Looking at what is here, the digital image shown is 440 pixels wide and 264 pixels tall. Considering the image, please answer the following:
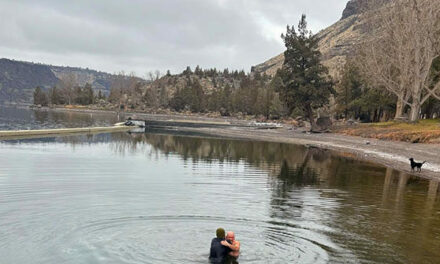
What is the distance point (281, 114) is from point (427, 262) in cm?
13972

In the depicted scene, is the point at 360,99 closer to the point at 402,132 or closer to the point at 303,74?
the point at 303,74

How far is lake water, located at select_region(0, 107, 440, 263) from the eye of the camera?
1413cm

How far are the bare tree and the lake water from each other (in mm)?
38306

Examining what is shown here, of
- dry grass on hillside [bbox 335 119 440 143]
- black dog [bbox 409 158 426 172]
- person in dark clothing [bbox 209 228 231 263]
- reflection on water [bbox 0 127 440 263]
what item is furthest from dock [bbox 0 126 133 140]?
dry grass on hillside [bbox 335 119 440 143]

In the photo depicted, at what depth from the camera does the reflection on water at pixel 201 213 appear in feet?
46.4

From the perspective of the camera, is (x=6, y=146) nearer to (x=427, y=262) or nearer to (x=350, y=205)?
(x=350, y=205)

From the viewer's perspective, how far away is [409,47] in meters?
67.2

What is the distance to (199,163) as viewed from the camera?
36.2 metres

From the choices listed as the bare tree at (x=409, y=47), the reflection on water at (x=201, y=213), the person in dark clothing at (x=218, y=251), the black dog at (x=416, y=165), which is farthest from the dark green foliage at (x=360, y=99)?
the person in dark clothing at (x=218, y=251)

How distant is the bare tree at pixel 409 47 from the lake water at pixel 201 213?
126 feet

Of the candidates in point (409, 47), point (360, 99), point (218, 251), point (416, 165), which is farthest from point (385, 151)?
point (360, 99)

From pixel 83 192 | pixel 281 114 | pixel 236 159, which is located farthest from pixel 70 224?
pixel 281 114

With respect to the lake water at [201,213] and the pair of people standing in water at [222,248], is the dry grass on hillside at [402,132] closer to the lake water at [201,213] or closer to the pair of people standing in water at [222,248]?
the lake water at [201,213]

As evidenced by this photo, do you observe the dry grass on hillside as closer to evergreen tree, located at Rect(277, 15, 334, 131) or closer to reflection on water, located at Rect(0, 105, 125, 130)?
evergreen tree, located at Rect(277, 15, 334, 131)
